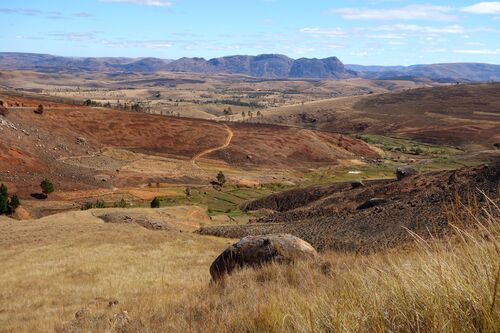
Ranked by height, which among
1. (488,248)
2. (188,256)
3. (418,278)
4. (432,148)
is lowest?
(432,148)

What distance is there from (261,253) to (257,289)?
5.89 metres

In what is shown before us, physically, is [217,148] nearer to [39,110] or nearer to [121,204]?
[39,110]

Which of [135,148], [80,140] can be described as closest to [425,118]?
[135,148]

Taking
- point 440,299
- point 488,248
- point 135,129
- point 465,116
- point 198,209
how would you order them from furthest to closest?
point 465,116, point 135,129, point 198,209, point 488,248, point 440,299

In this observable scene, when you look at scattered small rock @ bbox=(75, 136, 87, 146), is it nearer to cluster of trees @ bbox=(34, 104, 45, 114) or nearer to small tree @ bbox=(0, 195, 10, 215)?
cluster of trees @ bbox=(34, 104, 45, 114)

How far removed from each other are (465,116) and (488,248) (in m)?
172

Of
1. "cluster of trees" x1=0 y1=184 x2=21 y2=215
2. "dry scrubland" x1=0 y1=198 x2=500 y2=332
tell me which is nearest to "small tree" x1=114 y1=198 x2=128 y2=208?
"cluster of trees" x1=0 y1=184 x2=21 y2=215

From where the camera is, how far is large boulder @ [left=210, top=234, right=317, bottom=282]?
1405 cm

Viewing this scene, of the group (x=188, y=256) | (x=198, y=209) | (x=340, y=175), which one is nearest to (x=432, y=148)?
(x=340, y=175)

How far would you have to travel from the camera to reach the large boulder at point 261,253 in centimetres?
1405

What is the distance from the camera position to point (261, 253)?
14344mm

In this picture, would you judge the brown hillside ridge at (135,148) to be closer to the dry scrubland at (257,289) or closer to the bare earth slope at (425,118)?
the dry scrubland at (257,289)

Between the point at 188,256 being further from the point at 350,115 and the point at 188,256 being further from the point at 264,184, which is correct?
the point at 350,115

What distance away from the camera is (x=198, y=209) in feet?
156
